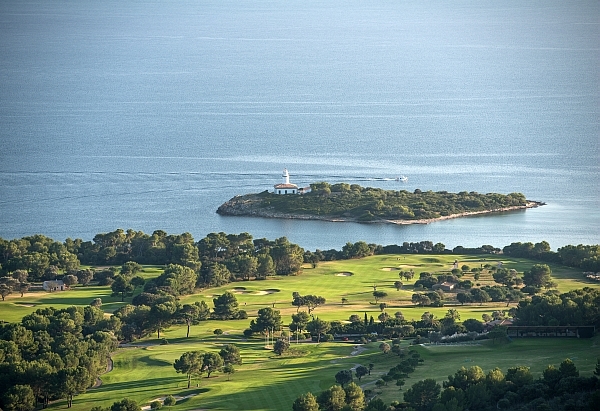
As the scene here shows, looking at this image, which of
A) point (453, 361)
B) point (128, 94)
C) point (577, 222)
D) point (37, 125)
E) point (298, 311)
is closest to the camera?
point (453, 361)

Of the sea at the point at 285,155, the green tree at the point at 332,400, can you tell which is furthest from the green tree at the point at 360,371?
the sea at the point at 285,155

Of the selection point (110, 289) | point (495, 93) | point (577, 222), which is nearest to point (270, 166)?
point (577, 222)

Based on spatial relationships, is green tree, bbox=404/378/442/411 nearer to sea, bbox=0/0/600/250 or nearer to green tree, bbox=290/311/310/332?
green tree, bbox=290/311/310/332

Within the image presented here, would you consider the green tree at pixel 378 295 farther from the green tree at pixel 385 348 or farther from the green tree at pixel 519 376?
→ the green tree at pixel 519 376

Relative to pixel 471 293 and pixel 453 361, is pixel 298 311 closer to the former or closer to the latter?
pixel 471 293

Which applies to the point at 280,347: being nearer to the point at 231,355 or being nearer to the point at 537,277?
the point at 231,355

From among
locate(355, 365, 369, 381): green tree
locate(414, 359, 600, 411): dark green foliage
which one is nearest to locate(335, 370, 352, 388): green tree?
locate(355, 365, 369, 381): green tree
